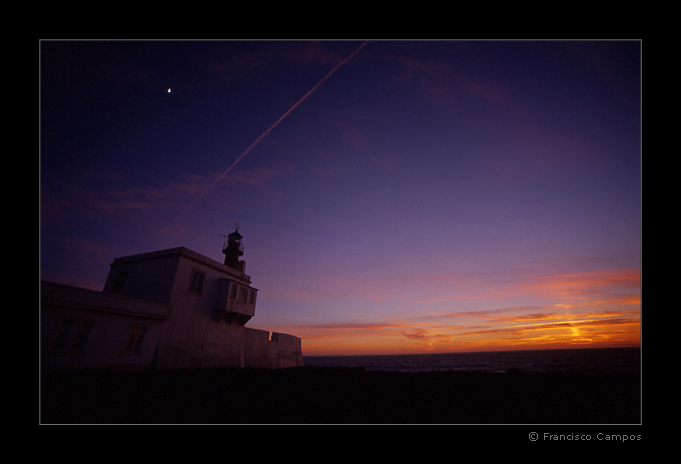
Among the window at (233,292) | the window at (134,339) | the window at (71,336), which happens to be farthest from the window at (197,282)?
the window at (71,336)

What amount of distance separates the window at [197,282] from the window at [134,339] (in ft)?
12.3

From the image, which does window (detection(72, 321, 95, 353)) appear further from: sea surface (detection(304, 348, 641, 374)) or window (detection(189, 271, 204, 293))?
sea surface (detection(304, 348, 641, 374))

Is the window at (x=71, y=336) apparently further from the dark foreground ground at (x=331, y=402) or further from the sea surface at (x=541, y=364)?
the sea surface at (x=541, y=364)

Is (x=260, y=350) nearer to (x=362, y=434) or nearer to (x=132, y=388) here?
(x=132, y=388)

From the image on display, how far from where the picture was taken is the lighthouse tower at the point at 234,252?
25717mm

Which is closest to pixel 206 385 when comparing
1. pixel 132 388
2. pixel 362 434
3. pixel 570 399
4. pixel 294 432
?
pixel 132 388

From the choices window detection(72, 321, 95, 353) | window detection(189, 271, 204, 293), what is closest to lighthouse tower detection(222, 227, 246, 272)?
window detection(189, 271, 204, 293)

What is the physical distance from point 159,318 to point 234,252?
10.1m

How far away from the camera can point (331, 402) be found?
8.34 m

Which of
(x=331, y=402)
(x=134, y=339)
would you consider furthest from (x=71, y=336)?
(x=331, y=402)

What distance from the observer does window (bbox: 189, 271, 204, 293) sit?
19.1 meters

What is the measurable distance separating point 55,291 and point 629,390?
20783 millimetres

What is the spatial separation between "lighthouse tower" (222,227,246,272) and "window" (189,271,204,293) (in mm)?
5787

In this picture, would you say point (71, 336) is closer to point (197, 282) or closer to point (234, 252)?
point (197, 282)
